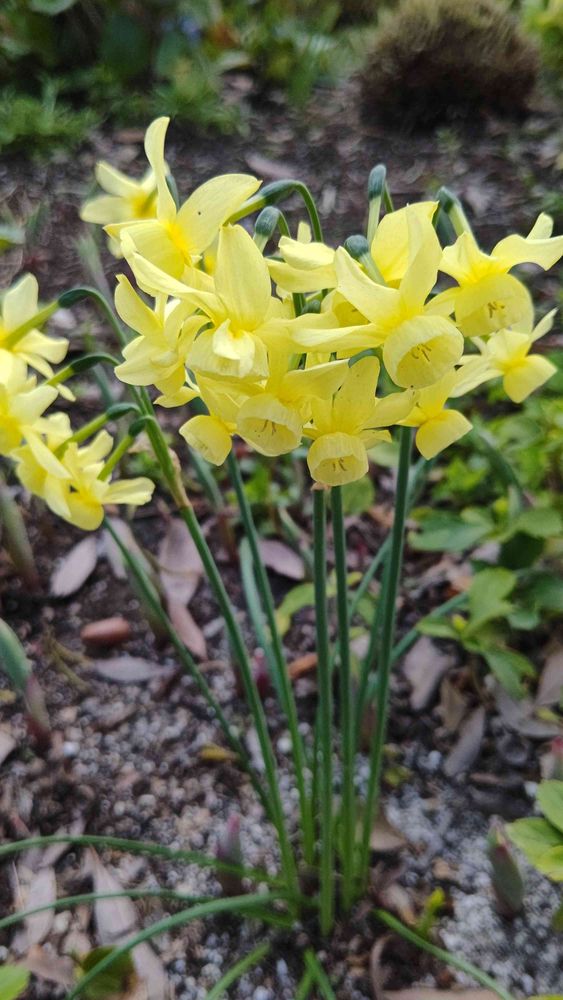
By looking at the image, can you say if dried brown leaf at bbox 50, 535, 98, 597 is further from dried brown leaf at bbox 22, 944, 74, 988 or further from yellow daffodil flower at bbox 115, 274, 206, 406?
yellow daffodil flower at bbox 115, 274, 206, 406

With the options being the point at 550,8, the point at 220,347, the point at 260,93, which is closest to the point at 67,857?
the point at 220,347

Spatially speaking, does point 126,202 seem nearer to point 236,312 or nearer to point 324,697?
point 236,312

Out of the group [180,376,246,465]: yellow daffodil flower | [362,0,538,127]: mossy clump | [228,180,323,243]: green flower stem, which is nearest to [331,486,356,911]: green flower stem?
[180,376,246,465]: yellow daffodil flower

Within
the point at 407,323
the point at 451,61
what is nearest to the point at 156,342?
the point at 407,323

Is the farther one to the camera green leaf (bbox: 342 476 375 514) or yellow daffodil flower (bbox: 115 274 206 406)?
green leaf (bbox: 342 476 375 514)

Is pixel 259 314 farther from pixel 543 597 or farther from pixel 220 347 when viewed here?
pixel 543 597
